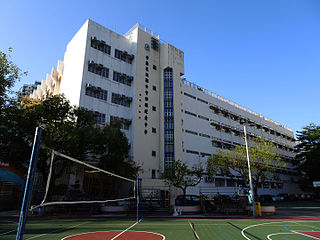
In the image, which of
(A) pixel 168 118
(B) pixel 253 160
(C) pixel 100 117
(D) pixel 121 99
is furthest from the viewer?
(A) pixel 168 118

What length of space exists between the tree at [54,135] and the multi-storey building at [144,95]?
9397 millimetres

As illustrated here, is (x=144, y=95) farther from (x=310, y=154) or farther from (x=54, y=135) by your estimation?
(x=310, y=154)

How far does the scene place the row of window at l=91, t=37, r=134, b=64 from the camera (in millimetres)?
40344

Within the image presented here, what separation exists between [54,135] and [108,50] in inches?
949

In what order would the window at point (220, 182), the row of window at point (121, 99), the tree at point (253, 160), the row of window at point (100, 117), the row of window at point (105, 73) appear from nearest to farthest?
the tree at point (253, 160) < the row of window at point (100, 117) < the row of window at point (105, 73) < the row of window at point (121, 99) < the window at point (220, 182)

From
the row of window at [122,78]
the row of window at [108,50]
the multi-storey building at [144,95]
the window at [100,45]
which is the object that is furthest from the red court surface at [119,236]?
the row of window at [108,50]

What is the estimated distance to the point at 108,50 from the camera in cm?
4244

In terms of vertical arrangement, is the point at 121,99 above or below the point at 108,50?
Answer: below

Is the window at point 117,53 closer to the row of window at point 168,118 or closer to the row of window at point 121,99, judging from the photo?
the row of window at point 121,99

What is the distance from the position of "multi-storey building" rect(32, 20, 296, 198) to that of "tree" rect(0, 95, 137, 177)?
9397 mm

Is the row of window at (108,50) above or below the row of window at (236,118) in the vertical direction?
above

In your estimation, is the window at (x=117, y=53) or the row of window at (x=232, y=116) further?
the row of window at (x=232, y=116)

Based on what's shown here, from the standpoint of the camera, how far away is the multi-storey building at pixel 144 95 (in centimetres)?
3900

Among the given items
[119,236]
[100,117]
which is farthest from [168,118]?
[119,236]
